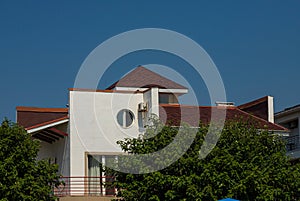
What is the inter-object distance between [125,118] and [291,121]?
12.5m

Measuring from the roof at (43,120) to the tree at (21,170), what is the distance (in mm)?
3826

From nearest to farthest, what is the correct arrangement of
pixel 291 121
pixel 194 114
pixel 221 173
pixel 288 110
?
pixel 221 173 → pixel 194 114 → pixel 288 110 → pixel 291 121

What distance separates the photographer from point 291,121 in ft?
119

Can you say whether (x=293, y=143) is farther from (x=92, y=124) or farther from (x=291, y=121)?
(x=92, y=124)

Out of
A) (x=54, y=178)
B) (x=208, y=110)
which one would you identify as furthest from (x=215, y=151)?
(x=208, y=110)

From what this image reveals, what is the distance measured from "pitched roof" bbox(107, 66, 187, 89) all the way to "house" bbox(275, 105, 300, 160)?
26.7 ft

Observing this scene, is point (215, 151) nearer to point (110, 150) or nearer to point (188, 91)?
point (110, 150)

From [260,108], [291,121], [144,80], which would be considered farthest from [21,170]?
[291,121]

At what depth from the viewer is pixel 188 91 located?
29.6 m

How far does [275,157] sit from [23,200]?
7458 mm

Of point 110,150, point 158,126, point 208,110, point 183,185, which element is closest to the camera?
point 183,185

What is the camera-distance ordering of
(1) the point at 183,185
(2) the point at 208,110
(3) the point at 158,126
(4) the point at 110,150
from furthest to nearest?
(2) the point at 208,110 < (4) the point at 110,150 < (3) the point at 158,126 < (1) the point at 183,185

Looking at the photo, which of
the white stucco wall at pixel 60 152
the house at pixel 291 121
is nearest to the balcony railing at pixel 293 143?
the house at pixel 291 121

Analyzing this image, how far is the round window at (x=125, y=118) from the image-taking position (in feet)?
87.4
